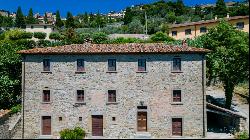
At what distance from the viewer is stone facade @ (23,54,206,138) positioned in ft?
117

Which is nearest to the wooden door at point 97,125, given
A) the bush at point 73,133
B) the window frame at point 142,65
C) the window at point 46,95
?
the bush at point 73,133

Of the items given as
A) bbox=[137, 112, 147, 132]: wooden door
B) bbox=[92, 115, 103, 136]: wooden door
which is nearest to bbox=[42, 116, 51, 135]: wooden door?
bbox=[92, 115, 103, 136]: wooden door

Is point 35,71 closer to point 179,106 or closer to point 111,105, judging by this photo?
point 111,105

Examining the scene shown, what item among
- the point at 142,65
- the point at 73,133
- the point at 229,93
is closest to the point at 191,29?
the point at 229,93

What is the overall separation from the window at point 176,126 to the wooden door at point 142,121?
241 cm

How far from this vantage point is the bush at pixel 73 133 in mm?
33406

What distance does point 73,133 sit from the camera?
112 feet

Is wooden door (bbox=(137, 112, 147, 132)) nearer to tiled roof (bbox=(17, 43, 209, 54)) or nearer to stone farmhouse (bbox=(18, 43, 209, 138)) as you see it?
stone farmhouse (bbox=(18, 43, 209, 138))

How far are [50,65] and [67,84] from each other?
7.48 ft

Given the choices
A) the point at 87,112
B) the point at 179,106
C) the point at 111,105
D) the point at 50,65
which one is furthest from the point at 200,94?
the point at 50,65

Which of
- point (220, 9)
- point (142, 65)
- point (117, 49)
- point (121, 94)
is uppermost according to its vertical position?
point (220, 9)

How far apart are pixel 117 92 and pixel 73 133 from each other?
17.0ft

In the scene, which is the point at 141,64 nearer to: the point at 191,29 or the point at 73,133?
the point at 73,133

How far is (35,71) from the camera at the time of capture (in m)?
36.8
